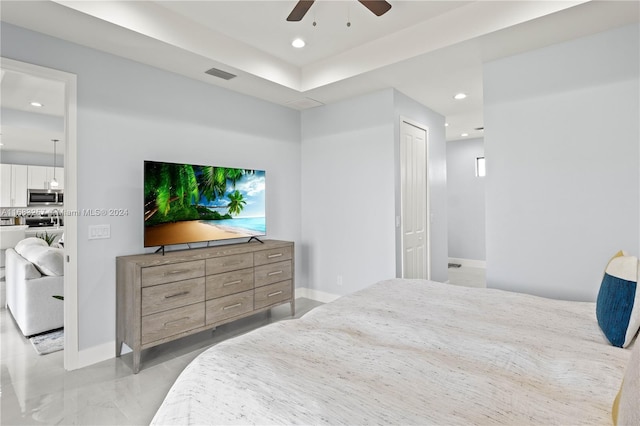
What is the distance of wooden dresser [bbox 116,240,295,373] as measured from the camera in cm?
259

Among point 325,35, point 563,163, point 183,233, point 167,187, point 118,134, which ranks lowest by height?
point 183,233

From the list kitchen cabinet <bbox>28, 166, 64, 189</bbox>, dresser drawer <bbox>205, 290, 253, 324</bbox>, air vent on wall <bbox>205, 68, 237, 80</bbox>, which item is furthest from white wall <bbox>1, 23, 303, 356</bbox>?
kitchen cabinet <bbox>28, 166, 64, 189</bbox>

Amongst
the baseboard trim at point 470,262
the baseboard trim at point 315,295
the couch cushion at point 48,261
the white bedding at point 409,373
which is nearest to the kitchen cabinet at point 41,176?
the couch cushion at point 48,261

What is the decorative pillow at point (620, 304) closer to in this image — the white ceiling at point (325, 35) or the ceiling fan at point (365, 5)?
the white ceiling at point (325, 35)

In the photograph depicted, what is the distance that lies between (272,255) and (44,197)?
7173mm

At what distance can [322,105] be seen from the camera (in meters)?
4.38

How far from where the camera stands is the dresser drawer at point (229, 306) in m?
3.03

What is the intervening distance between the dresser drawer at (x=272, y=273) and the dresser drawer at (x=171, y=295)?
657mm

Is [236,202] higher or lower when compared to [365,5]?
lower

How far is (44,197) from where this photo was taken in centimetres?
766

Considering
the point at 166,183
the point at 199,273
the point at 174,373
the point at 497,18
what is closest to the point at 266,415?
the point at 174,373

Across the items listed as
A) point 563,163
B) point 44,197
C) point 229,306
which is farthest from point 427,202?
point 44,197

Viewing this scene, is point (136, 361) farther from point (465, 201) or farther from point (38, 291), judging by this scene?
point (465, 201)

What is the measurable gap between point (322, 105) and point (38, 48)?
9.43ft
